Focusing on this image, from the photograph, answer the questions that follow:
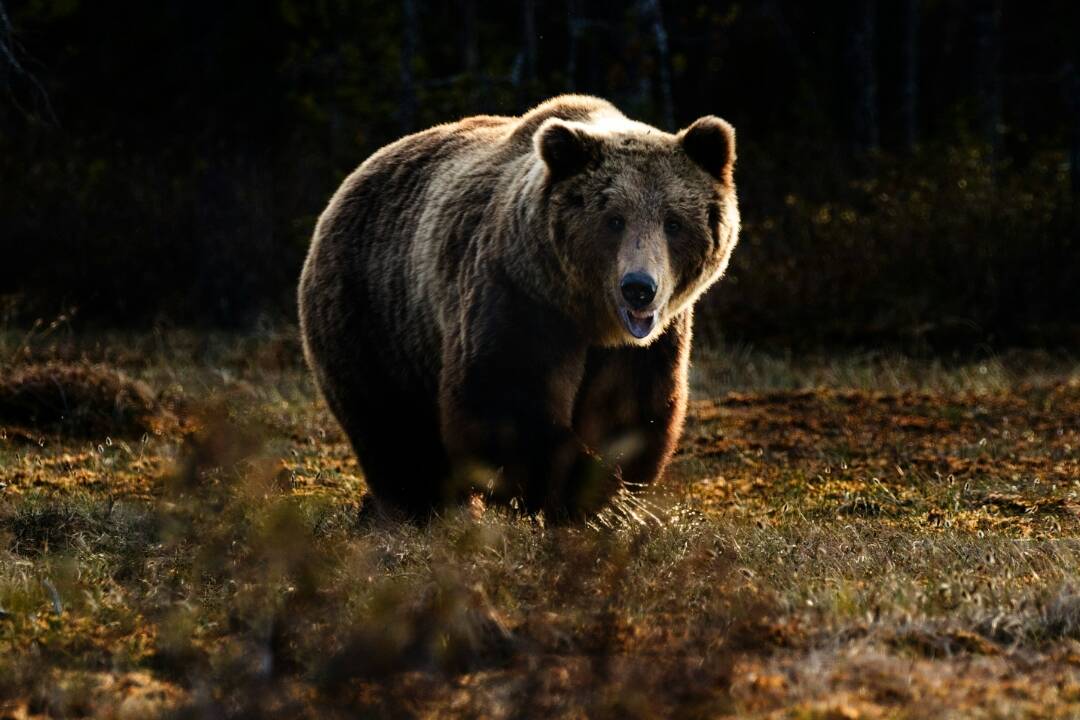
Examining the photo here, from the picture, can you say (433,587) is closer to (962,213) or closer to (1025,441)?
(1025,441)

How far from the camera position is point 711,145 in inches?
210

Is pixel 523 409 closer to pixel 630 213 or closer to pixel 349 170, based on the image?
pixel 630 213

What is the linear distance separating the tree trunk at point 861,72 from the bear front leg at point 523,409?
12.5 meters

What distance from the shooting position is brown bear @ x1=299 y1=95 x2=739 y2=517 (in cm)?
518

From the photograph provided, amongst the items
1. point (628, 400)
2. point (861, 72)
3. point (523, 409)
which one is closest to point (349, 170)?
point (861, 72)

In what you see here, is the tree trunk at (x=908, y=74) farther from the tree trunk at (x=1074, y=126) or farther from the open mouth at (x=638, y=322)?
the open mouth at (x=638, y=322)

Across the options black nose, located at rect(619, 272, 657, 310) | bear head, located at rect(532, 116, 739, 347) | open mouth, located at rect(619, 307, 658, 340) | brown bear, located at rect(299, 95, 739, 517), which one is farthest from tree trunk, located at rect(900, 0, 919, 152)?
black nose, located at rect(619, 272, 657, 310)

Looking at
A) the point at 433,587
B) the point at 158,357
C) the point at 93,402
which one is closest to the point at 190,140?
the point at 158,357

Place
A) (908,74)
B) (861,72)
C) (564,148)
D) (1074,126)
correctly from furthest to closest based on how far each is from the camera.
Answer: (908,74), (861,72), (1074,126), (564,148)

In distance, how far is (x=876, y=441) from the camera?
7.99 meters

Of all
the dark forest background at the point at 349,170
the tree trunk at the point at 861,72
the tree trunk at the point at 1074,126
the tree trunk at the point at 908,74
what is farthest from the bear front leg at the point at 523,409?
the tree trunk at the point at 908,74

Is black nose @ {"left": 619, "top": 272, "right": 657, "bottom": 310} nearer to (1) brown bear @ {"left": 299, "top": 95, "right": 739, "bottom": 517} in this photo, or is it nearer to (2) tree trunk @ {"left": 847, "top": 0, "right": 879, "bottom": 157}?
(1) brown bear @ {"left": 299, "top": 95, "right": 739, "bottom": 517}

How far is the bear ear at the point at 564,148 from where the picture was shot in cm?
520

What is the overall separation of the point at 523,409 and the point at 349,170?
30.1 ft
